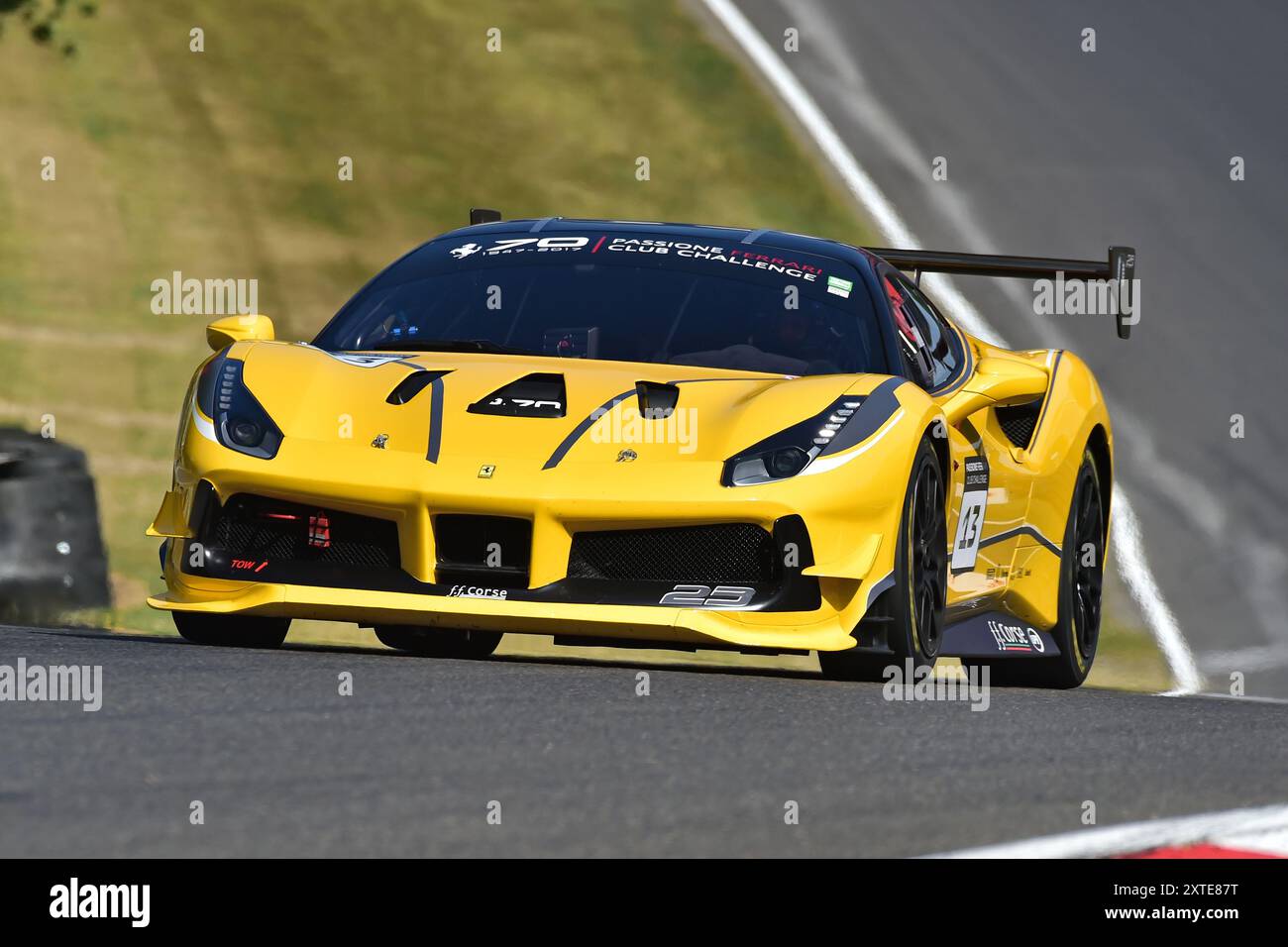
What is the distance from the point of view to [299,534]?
6.49 meters

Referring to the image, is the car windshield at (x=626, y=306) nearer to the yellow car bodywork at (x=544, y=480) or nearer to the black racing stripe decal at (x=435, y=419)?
the yellow car bodywork at (x=544, y=480)

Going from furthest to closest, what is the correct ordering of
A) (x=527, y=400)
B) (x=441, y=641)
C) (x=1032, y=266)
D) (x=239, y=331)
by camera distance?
(x=1032, y=266) → (x=441, y=641) → (x=239, y=331) → (x=527, y=400)

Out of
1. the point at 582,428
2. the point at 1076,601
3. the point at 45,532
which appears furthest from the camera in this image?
the point at 45,532

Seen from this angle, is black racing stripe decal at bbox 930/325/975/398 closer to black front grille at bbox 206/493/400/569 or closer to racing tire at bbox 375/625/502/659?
racing tire at bbox 375/625/502/659

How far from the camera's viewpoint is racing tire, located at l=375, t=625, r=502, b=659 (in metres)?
8.48

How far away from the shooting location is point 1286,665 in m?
13.6

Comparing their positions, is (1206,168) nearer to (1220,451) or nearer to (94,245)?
(1220,451)

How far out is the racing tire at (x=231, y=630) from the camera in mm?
6906

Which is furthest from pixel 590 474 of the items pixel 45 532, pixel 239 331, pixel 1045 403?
pixel 45 532

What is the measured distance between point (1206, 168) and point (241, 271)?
29.9 feet

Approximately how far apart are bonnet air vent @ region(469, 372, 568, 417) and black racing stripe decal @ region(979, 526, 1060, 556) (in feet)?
6.08

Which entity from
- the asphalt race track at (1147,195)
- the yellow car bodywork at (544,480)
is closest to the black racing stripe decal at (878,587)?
the yellow car bodywork at (544,480)

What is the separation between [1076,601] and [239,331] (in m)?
3.35

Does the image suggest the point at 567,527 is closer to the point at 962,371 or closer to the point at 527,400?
the point at 527,400
